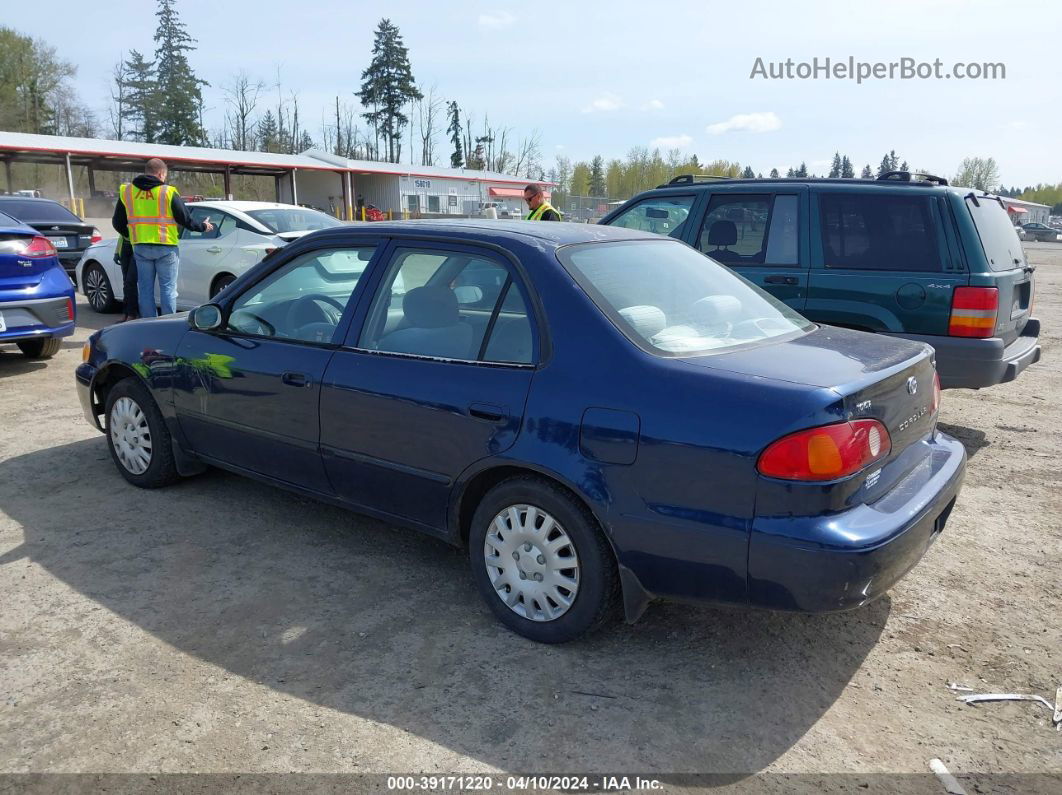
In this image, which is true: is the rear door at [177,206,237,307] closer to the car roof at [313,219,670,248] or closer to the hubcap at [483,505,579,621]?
the car roof at [313,219,670,248]

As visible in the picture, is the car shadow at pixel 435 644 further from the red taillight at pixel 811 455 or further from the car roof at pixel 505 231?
the car roof at pixel 505 231

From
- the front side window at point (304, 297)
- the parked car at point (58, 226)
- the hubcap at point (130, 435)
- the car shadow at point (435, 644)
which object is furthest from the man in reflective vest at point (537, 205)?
the parked car at point (58, 226)

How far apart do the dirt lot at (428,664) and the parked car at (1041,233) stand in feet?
238

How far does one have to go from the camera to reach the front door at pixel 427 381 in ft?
10.6

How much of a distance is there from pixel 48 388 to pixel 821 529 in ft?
23.3

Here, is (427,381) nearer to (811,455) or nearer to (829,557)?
(811,455)

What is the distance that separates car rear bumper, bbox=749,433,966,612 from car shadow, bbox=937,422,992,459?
11.2 ft

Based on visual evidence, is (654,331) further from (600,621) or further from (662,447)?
(600,621)

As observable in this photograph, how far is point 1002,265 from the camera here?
5.69 m

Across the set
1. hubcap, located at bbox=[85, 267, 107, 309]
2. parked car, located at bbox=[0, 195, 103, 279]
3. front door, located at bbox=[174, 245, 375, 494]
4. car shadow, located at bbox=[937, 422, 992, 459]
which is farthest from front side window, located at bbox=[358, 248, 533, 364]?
parked car, located at bbox=[0, 195, 103, 279]

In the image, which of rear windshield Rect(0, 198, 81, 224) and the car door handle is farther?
rear windshield Rect(0, 198, 81, 224)

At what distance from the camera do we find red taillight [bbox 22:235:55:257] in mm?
7541

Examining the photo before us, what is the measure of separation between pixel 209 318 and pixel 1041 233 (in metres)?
75.0

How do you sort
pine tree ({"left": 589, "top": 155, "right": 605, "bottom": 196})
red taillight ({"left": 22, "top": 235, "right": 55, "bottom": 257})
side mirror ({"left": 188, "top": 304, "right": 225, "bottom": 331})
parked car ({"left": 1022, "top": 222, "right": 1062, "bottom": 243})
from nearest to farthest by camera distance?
side mirror ({"left": 188, "top": 304, "right": 225, "bottom": 331})
red taillight ({"left": 22, "top": 235, "right": 55, "bottom": 257})
parked car ({"left": 1022, "top": 222, "right": 1062, "bottom": 243})
pine tree ({"left": 589, "top": 155, "right": 605, "bottom": 196})
